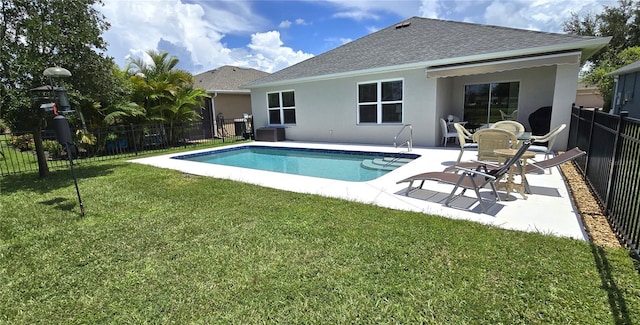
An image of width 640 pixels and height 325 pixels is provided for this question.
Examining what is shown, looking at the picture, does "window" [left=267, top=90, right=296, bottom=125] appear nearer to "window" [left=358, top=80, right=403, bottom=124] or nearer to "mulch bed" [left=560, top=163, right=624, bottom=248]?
"window" [left=358, top=80, right=403, bottom=124]

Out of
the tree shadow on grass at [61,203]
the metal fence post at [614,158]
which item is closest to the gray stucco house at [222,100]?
the tree shadow on grass at [61,203]

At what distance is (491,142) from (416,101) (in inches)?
228

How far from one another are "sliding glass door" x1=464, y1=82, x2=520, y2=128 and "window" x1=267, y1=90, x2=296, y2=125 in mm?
8444

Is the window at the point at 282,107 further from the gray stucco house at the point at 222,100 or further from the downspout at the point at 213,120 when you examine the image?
the downspout at the point at 213,120

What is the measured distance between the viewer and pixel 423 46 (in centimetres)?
1259

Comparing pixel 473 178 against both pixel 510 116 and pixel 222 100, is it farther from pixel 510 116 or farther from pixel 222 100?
pixel 222 100

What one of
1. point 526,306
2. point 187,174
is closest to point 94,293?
point 526,306

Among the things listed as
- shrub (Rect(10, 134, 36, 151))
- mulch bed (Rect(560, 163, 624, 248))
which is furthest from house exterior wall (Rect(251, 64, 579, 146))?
shrub (Rect(10, 134, 36, 151))

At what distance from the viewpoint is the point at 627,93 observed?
17.1 m

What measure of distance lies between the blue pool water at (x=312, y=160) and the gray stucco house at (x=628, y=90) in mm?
14865

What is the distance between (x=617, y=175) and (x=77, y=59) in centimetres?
1122

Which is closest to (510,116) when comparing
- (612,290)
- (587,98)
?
(612,290)

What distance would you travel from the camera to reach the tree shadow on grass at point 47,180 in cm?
749

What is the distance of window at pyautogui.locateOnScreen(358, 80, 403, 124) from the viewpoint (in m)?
12.5
